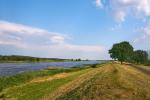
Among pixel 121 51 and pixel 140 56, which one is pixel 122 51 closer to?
pixel 121 51

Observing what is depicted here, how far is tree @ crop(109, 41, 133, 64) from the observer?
169012 millimetres

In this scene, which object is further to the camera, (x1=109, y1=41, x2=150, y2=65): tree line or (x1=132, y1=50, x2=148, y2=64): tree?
(x1=132, y1=50, x2=148, y2=64): tree

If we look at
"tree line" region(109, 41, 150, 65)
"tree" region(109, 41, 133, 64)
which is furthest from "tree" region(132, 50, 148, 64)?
"tree" region(109, 41, 133, 64)

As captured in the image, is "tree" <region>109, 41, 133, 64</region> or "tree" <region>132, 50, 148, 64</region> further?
"tree" <region>132, 50, 148, 64</region>

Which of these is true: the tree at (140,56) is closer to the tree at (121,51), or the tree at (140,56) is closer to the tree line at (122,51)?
the tree line at (122,51)

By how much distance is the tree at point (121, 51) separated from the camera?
169 m

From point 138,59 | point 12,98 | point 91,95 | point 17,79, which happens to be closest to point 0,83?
point 17,79

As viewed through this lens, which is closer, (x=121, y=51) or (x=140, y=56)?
(x=121, y=51)

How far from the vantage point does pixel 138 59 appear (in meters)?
196

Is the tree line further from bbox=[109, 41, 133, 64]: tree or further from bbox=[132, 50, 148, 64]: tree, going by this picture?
bbox=[132, 50, 148, 64]: tree

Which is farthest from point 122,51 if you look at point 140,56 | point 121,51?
point 140,56

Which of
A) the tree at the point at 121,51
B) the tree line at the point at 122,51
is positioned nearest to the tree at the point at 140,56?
the tree line at the point at 122,51

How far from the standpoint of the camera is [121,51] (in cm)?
17088

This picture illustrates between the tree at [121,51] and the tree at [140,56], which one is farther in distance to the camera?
the tree at [140,56]
